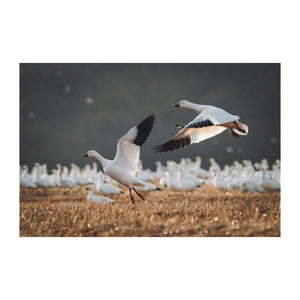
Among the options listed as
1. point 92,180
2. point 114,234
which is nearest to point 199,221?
point 114,234

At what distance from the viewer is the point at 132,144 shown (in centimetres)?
543

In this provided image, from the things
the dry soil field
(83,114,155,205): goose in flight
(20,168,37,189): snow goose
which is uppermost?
(83,114,155,205): goose in flight

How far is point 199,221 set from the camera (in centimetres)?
485

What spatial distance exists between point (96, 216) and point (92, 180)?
241 inches

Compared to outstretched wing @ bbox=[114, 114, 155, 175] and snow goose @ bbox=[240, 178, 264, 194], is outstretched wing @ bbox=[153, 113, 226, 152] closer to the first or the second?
Answer: outstretched wing @ bbox=[114, 114, 155, 175]

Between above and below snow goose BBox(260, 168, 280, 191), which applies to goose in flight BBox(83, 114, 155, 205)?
above

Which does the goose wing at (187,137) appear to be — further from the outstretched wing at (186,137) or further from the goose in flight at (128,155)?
the goose in flight at (128,155)

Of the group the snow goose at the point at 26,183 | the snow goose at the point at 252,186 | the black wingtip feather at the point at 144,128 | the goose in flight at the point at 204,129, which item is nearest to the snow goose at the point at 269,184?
the snow goose at the point at 252,186

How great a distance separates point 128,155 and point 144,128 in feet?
1.81

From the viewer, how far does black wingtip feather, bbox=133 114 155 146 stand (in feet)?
17.3

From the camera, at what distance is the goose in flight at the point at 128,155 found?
17.4ft

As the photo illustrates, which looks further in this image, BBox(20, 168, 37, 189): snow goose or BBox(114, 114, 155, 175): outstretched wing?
BBox(20, 168, 37, 189): snow goose

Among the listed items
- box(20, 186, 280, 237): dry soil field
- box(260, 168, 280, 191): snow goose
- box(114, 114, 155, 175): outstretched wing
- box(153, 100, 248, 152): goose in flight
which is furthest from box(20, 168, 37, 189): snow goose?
box(260, 168, 280, 191): snow goose

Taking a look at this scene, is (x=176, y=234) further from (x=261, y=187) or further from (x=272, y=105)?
(x=261, y=187)
